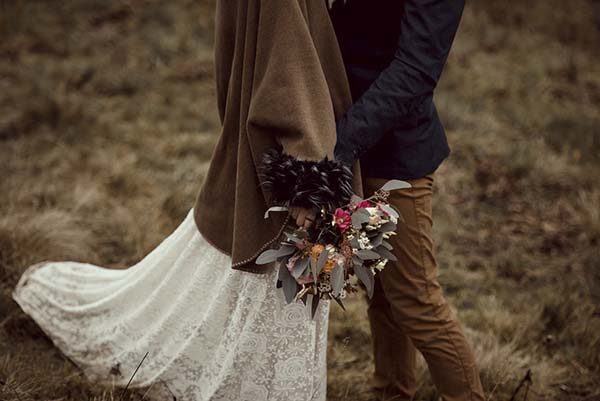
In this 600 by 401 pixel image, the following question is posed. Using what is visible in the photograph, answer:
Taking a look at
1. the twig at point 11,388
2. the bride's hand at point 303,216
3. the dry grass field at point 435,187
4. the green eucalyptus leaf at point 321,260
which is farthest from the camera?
the dry grass field at point 435,187

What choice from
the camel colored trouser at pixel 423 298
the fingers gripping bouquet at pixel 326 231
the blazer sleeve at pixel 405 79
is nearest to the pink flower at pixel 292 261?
the fingers gripping bouquet at pixel 326 231

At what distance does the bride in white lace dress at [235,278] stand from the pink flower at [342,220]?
64 millimetres

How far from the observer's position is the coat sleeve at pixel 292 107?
195cm

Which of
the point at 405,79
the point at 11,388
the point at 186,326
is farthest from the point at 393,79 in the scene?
the point at 11,388

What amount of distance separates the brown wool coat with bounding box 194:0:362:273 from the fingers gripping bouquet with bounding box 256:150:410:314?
4.0 inches

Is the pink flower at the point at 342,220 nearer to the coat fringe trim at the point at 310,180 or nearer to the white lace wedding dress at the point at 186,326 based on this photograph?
the coat fringe trim at the point at 310,180

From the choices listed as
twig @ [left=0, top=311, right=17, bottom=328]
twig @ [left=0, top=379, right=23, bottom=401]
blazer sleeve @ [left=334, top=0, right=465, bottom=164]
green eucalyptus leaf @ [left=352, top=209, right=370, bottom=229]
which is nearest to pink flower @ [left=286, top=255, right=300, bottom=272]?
green eucalyptus leaf @ [left=352, top=209, right=370, bottom=229]

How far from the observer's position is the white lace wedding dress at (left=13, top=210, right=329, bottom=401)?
2.42 m

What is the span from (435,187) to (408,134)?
10.5ft

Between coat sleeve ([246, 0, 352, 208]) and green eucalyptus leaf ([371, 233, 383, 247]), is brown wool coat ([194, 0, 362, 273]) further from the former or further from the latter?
green eucalyptus leaf ([371, 233, 383, 247])

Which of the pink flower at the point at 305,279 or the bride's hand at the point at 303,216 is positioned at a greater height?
the bride's hand at the point at 303,216

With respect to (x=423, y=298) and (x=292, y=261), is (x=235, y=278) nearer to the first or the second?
(x=292, y=261)

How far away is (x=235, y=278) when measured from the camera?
250 cm

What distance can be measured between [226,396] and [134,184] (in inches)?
112
